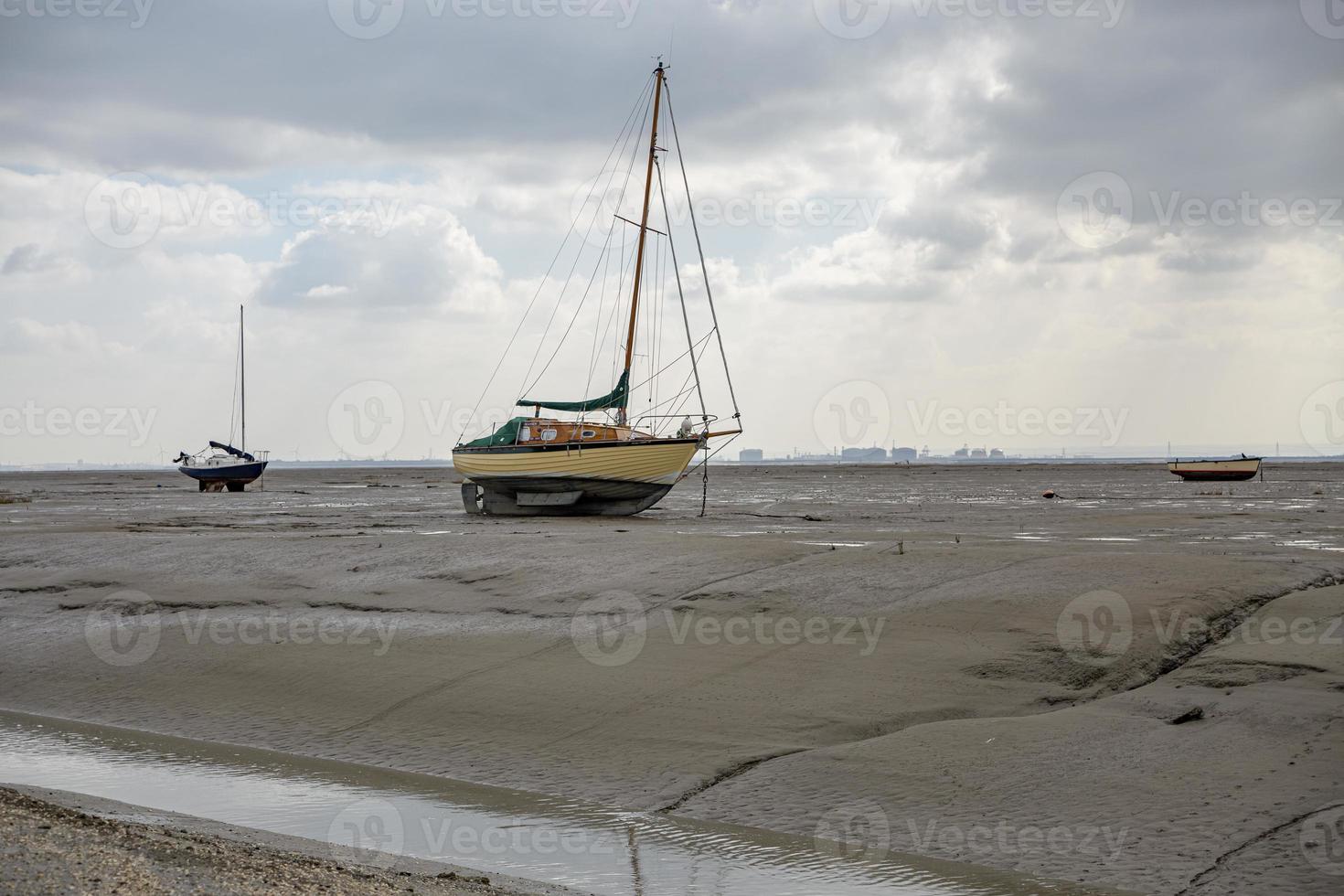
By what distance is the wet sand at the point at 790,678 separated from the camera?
6828mm

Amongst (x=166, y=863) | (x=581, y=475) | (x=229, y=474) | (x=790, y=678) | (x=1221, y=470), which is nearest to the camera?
(x=166, y=863)

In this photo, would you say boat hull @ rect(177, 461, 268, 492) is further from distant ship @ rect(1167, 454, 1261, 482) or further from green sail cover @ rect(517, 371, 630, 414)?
distant ship @ rect(1167, 454, 1261, 482)

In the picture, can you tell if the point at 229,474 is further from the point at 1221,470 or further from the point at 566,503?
the point at 1221,470

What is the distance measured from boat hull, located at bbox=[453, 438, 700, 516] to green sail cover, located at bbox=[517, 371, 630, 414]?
200 cm

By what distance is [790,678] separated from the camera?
9.63 meters

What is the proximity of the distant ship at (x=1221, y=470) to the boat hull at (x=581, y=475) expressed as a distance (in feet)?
164

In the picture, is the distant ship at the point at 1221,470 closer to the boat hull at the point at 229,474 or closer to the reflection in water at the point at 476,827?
the boat hull at the point at 229,474

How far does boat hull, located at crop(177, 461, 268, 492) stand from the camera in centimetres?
6147

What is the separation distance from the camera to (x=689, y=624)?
11578mm

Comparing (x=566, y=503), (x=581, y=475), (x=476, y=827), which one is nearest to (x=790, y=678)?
(x=476, y=827)

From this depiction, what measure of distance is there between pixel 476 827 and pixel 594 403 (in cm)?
2635

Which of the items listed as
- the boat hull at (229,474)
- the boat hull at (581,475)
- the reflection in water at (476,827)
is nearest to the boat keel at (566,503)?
the boat hull at (581,475)

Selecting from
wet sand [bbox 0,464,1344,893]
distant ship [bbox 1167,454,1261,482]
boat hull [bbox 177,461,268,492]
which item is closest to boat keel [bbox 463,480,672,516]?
wet sand [bbox 0,464,1344,893]

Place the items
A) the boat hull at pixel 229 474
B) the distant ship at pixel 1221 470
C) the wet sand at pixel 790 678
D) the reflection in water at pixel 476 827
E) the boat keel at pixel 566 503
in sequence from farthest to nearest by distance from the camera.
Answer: the distant ship at pixel 1221 470 < the boat hull at pixel 229 474 < the boat keel at pixel 566 503 < the wet sand at pixel 790 678 < the reflection in water at pixel 476 827
